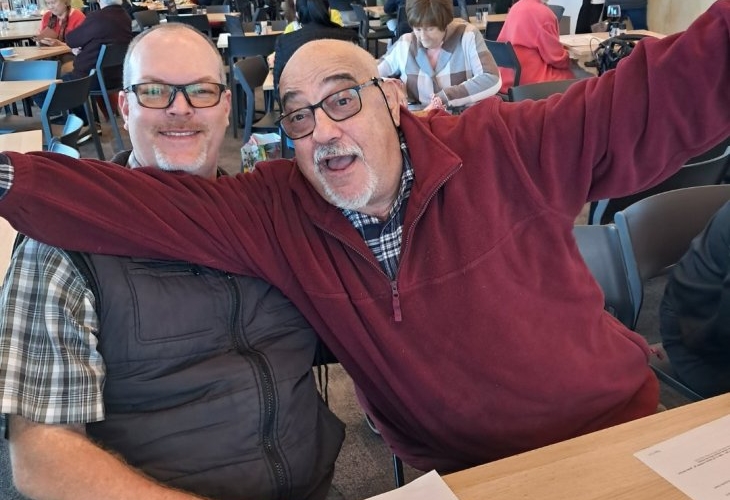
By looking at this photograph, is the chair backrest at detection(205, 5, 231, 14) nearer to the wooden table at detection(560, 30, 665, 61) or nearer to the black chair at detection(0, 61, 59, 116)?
the black chair at detection(0, 61, 59, 116)

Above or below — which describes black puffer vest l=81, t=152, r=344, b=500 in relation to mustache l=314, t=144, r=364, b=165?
below

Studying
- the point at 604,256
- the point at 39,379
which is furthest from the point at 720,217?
the point at 39,379

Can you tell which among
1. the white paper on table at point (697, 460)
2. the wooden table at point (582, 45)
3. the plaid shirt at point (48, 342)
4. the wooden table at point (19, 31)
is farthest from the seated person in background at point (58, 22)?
the white paper on table at point (697, 460)

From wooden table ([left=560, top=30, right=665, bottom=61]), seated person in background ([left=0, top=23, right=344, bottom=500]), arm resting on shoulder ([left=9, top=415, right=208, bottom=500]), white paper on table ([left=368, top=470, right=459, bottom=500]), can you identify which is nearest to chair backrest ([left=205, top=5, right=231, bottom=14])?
wooden table ([left=560, top=30, right=665, bottom=61])

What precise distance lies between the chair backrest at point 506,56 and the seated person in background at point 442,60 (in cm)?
52

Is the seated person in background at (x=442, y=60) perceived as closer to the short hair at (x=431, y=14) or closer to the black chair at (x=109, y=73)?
the short hair at (x=431, y=14)

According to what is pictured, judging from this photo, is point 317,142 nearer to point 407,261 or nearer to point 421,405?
point 407,261

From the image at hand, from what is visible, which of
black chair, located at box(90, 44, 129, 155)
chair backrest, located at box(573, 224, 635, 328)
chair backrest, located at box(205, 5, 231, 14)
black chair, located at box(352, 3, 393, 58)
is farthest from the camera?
chair backrest, located at box(205, 5, 231, 14)

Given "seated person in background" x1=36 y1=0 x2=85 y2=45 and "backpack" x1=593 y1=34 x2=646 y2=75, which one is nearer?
"backpack" x1=593 y1=34 x2=646 y2=75

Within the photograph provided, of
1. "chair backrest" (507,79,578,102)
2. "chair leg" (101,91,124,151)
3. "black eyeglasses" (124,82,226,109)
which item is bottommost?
"chair leg" (101,91,124,151)

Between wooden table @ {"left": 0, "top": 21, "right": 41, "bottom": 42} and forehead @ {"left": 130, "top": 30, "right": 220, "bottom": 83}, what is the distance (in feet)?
21.2

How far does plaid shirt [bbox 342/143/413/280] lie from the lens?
134 centimetres

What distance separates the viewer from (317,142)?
1.38 metres

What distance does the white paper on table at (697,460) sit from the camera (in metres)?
0.95
